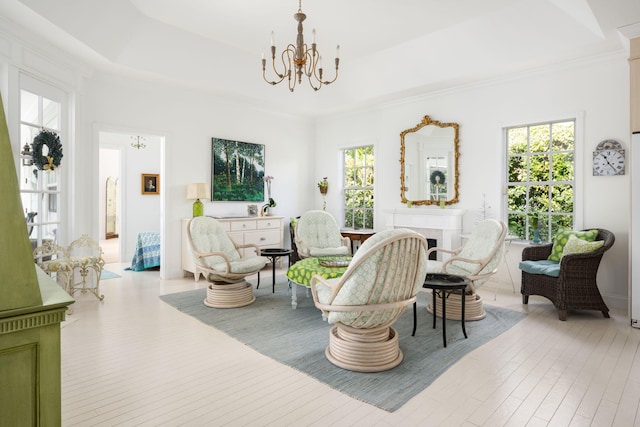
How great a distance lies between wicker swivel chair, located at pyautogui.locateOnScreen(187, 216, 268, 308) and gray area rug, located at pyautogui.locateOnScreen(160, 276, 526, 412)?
0.44 ft

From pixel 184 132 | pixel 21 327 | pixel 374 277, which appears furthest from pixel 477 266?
pixel 184 132

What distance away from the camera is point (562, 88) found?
4.93 metres

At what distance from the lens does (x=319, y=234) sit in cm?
602

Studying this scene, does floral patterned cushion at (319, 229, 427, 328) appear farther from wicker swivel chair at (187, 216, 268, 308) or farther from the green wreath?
the green wreath

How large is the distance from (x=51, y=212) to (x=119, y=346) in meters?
2.40

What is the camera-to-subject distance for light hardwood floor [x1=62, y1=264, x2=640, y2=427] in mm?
2229

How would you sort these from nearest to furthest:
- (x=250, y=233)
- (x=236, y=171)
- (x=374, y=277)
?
(x=374, y=277)
(x=250, y=233)
(x=236, y=171)

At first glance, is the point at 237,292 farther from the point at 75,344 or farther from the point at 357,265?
the point at 357,265

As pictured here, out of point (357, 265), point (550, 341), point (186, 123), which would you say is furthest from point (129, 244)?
point (550, 341)

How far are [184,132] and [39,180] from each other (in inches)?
88.4

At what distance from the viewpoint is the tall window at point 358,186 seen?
24.2 feet

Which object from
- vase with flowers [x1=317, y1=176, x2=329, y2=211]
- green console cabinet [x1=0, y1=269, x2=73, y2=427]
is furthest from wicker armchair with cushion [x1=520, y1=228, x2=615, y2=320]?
green console cabinet [x1=0, y1=269, x2=73, y2=427]

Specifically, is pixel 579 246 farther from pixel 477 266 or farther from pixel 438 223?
pixel 438 223

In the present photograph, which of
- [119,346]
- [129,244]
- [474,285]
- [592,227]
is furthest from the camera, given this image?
[129,244]
